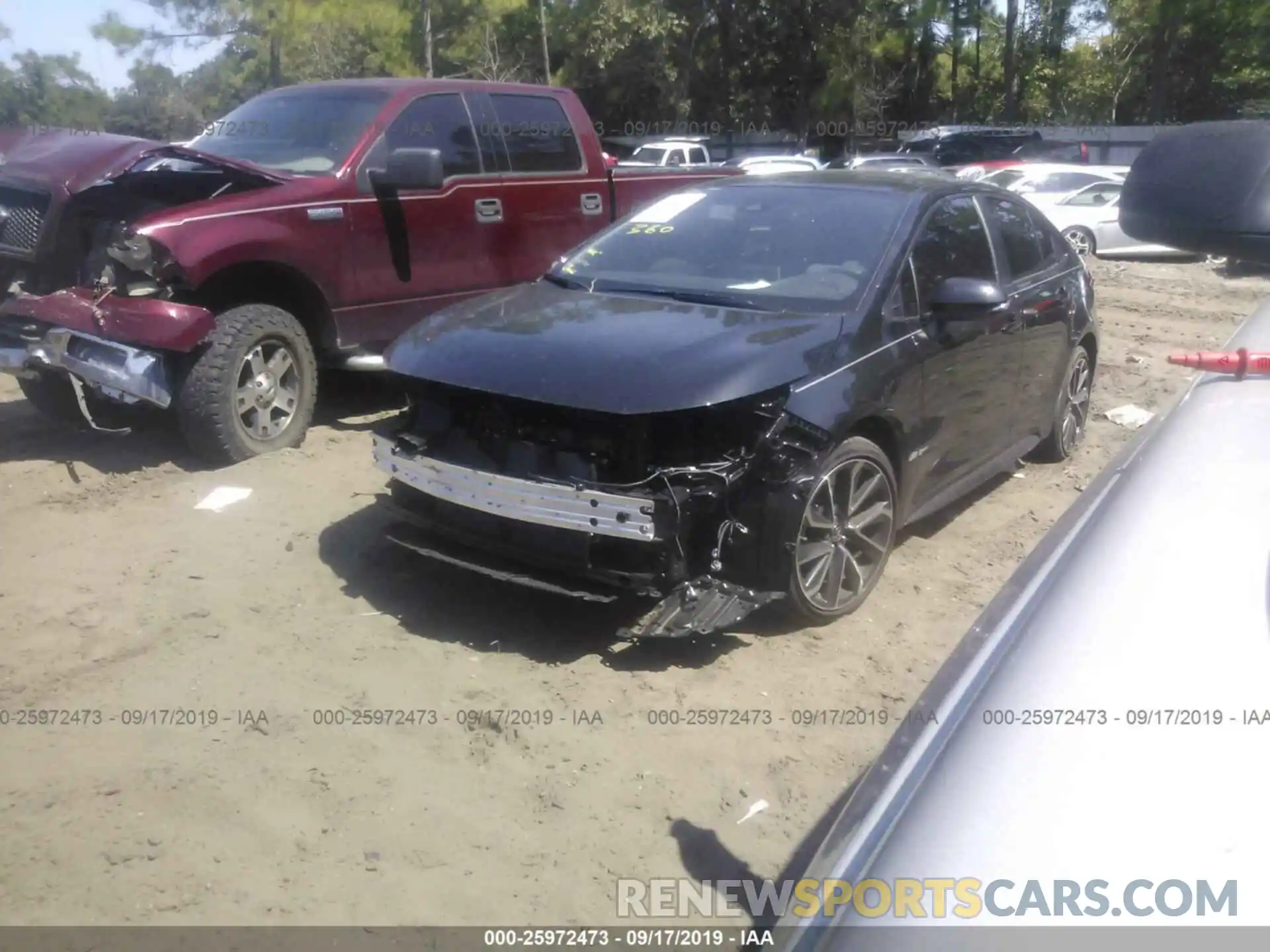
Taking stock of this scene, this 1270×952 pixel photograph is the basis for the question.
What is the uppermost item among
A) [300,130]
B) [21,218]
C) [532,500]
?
[300,130]

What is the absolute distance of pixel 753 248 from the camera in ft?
16.3

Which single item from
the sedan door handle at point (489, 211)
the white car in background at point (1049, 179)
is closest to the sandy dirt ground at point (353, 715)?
the sedan door handle at point (489, 211)

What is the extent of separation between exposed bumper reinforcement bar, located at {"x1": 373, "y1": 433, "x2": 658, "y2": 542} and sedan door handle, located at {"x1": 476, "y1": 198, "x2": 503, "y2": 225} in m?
2.96

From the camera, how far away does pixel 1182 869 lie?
1.25 m

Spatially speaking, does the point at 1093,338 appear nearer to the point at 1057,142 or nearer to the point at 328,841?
the point at 328,841

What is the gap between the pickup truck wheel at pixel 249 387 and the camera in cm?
561

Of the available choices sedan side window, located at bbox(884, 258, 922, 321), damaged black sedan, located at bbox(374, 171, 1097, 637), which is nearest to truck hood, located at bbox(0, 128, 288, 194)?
damaged black sedan, located at bbox(374, 171, 1097, 637)

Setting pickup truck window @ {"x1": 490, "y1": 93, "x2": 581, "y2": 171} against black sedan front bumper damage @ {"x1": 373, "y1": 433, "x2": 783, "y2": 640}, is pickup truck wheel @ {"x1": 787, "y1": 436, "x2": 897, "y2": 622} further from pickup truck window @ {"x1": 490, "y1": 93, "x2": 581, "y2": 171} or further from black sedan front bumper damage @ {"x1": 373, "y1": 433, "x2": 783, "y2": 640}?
pickup truck window @ {"x1": 490, "y1": 93, "x2": 581, "y2": 171}

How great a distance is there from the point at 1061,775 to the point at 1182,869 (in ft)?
0.56

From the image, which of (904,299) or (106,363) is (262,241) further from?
(904,299)

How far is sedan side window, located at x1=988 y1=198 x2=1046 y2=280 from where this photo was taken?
564cm

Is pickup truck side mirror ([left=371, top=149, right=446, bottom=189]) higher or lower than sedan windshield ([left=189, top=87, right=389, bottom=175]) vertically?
lower

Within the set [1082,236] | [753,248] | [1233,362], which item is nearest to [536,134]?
[753,248]

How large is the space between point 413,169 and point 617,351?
2.50 meters
